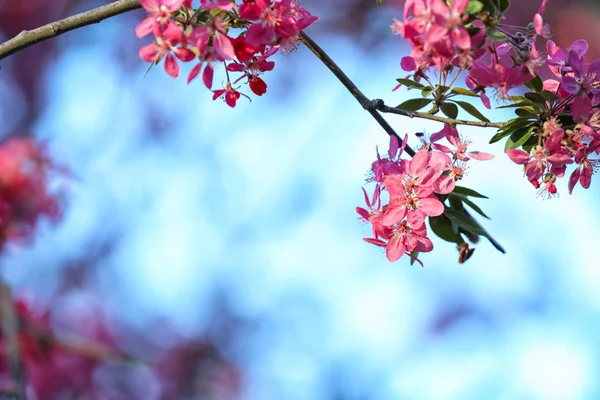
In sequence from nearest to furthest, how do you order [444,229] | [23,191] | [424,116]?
[424,116] → [444,229] → [23,191]

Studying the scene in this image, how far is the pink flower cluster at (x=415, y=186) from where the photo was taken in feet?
2.97

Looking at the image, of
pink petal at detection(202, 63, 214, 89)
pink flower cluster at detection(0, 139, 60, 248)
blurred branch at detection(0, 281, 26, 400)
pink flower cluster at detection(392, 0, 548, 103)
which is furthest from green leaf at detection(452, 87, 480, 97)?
pink flower cluster at detection(0, 139, 60, 248)

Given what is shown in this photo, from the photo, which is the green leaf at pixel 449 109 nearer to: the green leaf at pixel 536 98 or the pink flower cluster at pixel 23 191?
the green leaf at pixel 536 98

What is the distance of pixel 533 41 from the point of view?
0.80 meters

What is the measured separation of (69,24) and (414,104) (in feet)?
1.42

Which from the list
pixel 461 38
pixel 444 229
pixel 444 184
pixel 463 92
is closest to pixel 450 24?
pixel 461 38

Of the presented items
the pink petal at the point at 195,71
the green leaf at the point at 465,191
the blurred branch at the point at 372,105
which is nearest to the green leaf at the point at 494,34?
the blurred branch at the point at 372,105

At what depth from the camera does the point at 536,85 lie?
903 mm

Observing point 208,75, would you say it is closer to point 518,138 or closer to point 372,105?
point 372,105

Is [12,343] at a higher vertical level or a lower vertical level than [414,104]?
higher

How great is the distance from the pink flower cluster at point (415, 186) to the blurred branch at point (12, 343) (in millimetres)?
928

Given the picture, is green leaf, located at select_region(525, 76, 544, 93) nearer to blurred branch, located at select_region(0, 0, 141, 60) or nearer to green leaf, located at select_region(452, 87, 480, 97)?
green leaf, located at select_region(452, 87, 480, 97)

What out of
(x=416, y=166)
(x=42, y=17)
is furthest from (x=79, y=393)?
(x=416, y=166)

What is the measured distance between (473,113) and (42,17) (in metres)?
4.10
